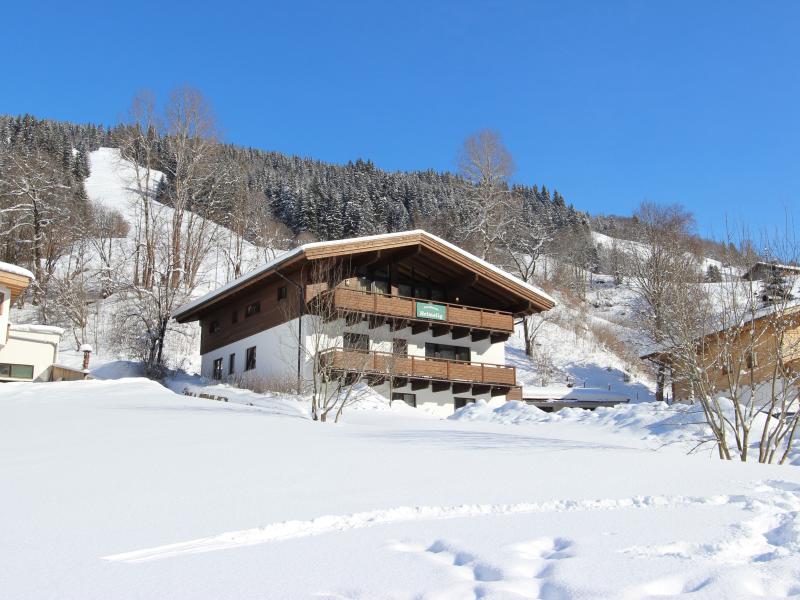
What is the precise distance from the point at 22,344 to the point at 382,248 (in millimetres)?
13613

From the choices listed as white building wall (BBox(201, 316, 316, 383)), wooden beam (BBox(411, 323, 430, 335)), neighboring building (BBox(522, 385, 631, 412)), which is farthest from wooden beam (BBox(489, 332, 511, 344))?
white building wall (BBox(201, 316, 316, 383))

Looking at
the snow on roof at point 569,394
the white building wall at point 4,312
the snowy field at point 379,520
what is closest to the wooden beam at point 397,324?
the snow on roof at point 569,394

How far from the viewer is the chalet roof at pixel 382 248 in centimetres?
2403

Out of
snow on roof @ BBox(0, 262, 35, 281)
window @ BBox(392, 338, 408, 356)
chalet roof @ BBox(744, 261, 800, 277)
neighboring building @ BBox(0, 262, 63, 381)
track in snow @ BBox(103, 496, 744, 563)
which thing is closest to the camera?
track in snow @ BBox(103, 496, 744, 563)

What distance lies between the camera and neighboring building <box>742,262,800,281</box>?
12.4 metres

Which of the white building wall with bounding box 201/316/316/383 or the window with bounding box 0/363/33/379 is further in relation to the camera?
the window with bounding box 0/363/33/379

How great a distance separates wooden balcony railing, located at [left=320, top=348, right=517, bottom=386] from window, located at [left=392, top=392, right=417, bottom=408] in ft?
4.17

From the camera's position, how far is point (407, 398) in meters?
27.0

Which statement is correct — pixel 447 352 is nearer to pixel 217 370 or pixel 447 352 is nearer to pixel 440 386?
pixel 440 386

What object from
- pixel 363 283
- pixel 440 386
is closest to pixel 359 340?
pixel 363 283

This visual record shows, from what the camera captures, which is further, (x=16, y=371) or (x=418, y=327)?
(x=418, y=327)

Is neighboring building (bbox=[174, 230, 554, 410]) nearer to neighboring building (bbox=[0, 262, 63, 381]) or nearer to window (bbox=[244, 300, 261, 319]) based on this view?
window (bbox=[244, 300, 261, 319])

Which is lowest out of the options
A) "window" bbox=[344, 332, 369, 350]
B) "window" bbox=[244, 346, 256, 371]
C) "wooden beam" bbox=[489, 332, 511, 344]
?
"window" bbox=[244, 346, 256, 371]

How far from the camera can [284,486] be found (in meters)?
6.80
